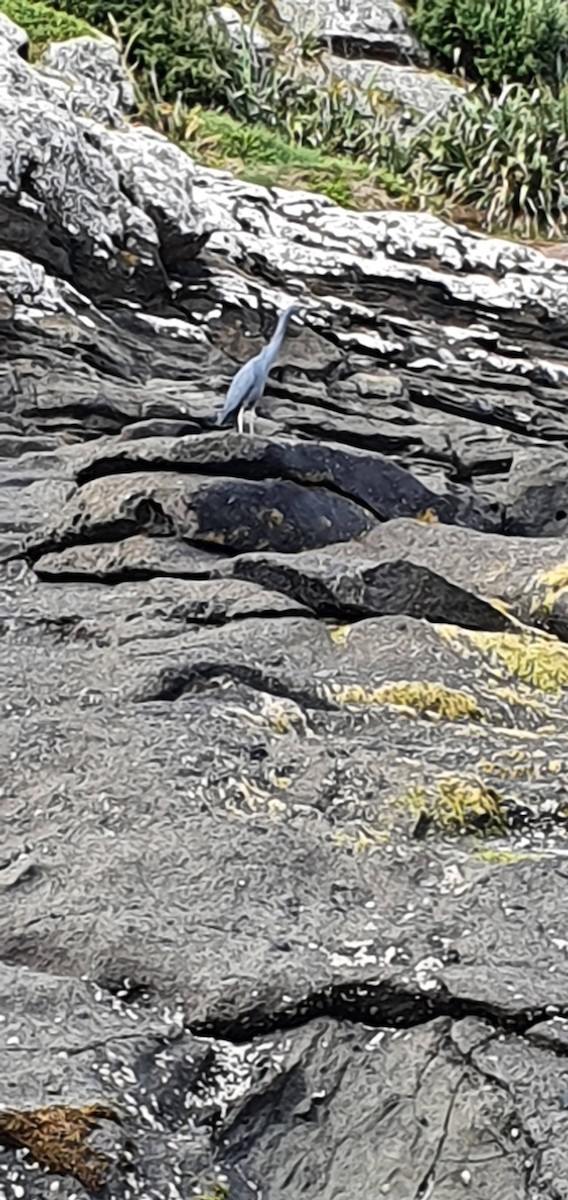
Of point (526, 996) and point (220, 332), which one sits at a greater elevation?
point (526, 996)

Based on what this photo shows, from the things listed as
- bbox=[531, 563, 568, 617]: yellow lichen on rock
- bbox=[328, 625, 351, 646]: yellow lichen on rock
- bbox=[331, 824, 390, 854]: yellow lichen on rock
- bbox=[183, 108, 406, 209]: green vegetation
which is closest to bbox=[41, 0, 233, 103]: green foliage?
bbox=[183, 108, 406, 209]: green vegetation

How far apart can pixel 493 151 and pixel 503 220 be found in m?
1.09

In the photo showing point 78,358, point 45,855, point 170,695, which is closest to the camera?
point 45,855

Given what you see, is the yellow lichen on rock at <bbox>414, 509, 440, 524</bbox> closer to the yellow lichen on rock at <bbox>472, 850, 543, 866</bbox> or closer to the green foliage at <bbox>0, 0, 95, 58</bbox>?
the yellow lichen on rock at <bbox>472, 850, 543, 866</bbox>

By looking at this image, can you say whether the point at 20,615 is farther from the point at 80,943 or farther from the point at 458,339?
the point at 458,339

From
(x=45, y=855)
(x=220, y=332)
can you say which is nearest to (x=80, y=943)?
(x=45, y=855)

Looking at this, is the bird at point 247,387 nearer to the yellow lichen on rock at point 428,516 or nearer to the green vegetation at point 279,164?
the yellow lichen on rock at point 428,516

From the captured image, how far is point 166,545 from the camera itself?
7598 millimetres

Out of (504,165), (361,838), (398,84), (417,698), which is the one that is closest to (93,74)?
(398,84)

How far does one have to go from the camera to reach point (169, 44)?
14.5 m

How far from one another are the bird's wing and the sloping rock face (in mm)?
561

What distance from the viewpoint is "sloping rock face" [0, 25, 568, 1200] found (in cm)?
402

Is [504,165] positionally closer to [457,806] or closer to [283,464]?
[283,464]

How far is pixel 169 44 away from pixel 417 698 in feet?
34.6
